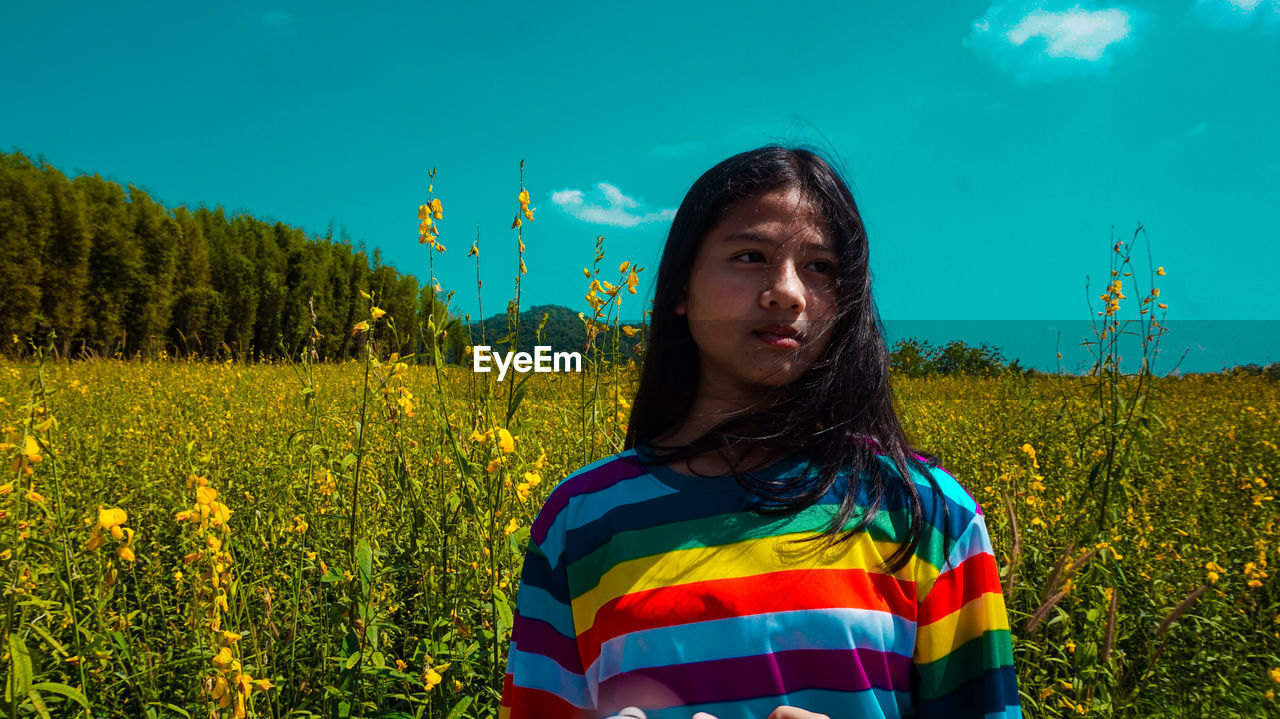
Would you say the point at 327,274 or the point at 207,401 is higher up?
the point at 327,274

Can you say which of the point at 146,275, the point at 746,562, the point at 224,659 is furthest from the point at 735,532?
the point at 146,275

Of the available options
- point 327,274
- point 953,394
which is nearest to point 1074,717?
point 953,394

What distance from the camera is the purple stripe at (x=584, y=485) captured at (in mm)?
869

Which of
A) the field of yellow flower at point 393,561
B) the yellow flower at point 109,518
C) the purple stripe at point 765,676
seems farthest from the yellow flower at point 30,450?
the purple stripe at point 765,676

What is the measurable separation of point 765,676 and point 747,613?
0.06m

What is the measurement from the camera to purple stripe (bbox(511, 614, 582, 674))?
812 mm

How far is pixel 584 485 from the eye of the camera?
2.91 feet

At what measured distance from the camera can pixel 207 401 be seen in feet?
17.2

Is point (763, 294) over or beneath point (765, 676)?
over

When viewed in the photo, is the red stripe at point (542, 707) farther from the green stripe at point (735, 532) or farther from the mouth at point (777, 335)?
the mouth at point (777, 335)

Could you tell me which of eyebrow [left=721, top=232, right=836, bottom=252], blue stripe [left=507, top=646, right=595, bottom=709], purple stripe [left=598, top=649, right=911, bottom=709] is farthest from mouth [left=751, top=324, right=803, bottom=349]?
blue stripe [left=507, top=646, right=595, bottom=709]

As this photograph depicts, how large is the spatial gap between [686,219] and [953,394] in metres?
10.0

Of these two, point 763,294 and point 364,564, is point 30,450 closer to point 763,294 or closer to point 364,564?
point 364,564

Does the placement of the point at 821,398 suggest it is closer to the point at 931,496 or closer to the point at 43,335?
the point at 931,496
